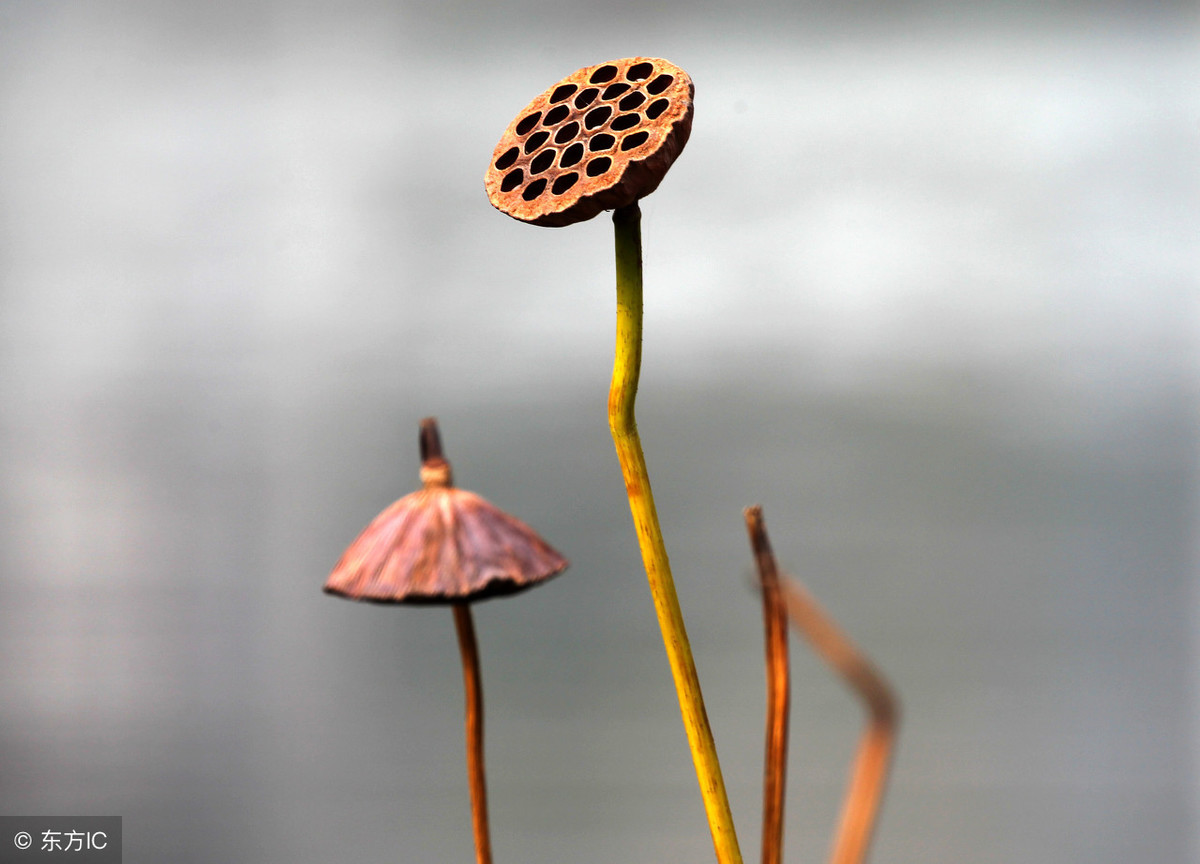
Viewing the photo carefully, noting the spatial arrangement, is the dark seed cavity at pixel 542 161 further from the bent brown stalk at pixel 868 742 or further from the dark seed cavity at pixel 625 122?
the bent brown stalk at pixel 868 742

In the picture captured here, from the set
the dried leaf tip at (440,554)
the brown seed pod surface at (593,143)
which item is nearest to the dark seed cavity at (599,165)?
the brown seed pod surface at (593,143)

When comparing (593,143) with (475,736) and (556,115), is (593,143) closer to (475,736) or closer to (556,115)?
(556,115)

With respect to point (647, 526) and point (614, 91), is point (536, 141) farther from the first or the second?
point (647, 526)

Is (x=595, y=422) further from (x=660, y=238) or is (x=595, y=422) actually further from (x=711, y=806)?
(x=711, y=806)

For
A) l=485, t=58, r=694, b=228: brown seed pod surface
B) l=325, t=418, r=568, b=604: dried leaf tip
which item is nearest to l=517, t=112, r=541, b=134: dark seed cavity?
l=485, t=58, r=694, b=228: brown seed pod surface

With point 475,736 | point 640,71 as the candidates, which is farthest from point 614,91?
point 475,736

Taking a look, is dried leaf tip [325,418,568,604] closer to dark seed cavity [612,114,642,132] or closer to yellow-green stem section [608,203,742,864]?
yellow-green stem section [608,203,742,864]

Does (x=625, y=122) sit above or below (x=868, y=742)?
above
